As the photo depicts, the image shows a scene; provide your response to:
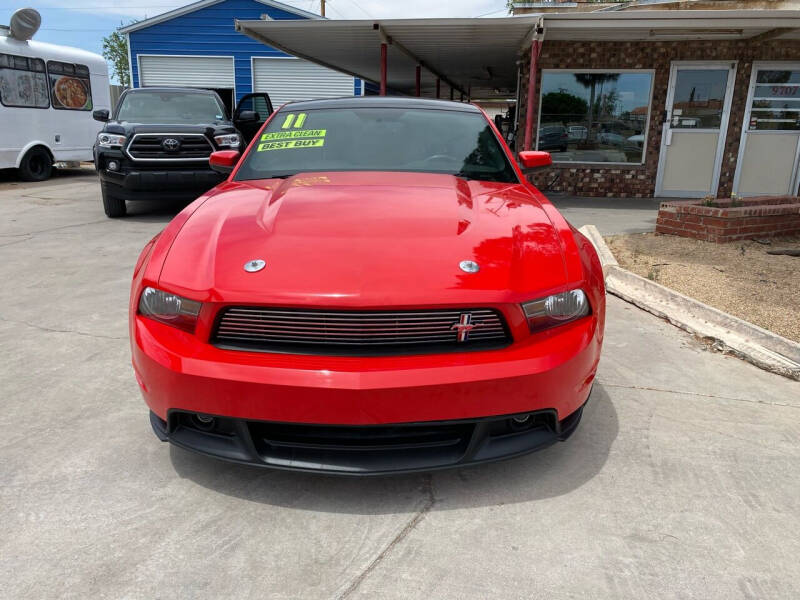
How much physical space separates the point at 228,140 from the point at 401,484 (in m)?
7.24

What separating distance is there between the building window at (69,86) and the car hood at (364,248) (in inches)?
518

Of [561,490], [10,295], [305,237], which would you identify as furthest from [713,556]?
[10,295]

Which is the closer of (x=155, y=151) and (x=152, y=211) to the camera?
(x=155, y=151)

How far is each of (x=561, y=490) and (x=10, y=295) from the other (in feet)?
14.9

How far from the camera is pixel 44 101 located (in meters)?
13.1

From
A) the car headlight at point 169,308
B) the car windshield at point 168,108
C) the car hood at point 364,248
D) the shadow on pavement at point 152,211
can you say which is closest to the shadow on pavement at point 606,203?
the car windshield at point 168,108

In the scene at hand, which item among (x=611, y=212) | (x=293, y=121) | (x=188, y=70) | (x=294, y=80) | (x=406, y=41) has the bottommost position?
(x=611, y=212)

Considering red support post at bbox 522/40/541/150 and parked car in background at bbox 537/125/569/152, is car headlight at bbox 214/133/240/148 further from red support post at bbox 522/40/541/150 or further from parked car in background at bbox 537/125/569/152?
parked car in background at bbox 537/125/569/152

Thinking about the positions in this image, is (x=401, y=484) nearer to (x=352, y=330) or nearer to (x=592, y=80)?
(x=352, y=330)

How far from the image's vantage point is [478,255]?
88.8 inches

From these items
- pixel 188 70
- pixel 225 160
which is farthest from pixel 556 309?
pixel 188 70

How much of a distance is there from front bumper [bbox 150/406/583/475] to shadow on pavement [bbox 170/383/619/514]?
12 centimetres

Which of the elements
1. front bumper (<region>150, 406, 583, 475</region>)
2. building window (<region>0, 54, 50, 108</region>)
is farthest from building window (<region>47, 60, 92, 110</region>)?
front bumper (<region>150, 406, 583, 475</region>)

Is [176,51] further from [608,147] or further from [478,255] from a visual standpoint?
[478,255]
